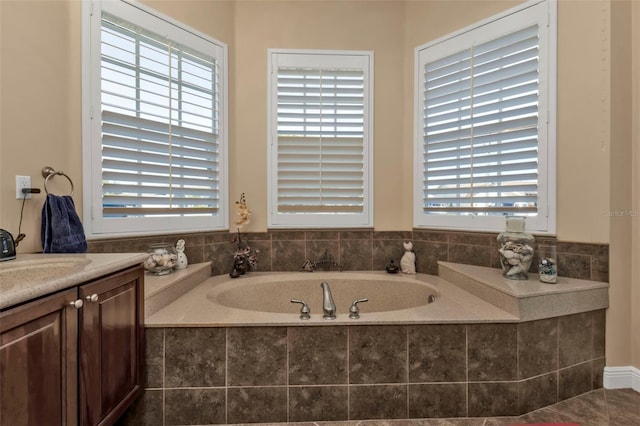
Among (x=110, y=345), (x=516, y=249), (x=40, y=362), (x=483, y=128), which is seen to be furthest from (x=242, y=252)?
(x=483, y=128)

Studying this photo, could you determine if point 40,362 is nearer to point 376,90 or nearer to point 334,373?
point 334,373

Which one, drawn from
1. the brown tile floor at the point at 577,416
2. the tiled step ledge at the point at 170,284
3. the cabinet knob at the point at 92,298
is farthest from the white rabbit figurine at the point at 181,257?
the brown tile floor at the point at 577,416

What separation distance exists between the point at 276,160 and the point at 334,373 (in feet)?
5.60

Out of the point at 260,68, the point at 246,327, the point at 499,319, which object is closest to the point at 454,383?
the point at 499,319

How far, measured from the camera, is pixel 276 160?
2598 mm

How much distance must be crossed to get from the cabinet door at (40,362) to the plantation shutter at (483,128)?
2.39m

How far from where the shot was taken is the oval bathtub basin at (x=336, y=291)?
2.31m

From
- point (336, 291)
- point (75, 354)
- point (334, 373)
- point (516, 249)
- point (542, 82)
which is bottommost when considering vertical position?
point (334, 373)

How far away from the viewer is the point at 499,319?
155cm

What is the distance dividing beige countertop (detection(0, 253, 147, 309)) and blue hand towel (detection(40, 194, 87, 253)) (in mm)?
121

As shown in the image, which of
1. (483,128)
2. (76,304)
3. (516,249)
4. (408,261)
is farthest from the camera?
(408,261)

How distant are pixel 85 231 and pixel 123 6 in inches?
56.5

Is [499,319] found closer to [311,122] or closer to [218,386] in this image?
[218,386]

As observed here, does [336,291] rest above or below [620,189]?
below
